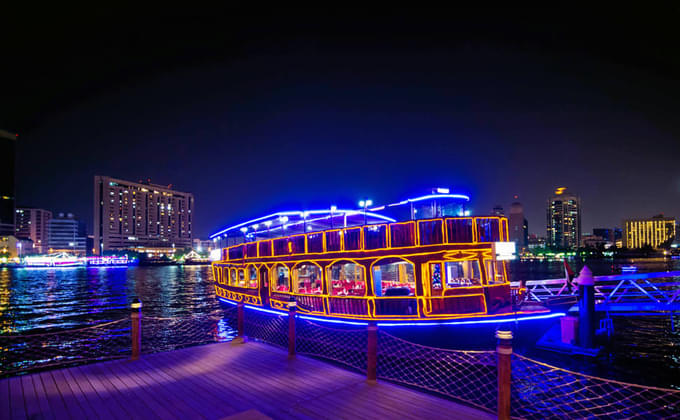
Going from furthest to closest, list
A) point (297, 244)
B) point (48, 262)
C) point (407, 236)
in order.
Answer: point (48, 262)
point (297, 244)
point (407, 236)

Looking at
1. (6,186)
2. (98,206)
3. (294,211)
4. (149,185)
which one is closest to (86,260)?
(98,206)

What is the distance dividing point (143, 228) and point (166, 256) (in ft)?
57.1

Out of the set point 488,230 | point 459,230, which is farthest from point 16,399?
point 488,230

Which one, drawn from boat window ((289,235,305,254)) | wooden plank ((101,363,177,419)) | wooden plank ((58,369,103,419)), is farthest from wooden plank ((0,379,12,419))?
boat window ((289,235,305,254))

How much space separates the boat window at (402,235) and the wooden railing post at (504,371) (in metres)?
7.49

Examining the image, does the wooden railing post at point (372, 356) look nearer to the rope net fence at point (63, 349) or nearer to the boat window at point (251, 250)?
the rope net fence at point (63, 349)

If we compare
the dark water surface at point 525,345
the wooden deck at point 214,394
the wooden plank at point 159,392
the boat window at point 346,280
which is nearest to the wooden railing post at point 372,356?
the wooden deck at point 214,394

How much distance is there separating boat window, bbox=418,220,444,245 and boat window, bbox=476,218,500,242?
1.24m

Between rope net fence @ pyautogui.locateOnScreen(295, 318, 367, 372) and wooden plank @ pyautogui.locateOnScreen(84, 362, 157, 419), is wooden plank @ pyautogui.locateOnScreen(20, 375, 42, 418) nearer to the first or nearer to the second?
wooden plank @ pyautogui.locateOnScreen(84, 362, 157, 419)

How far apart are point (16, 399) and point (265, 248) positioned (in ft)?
44.9

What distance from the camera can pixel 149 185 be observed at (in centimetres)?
19500

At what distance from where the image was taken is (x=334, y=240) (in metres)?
15.5

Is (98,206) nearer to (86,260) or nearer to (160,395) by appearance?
(86,260)

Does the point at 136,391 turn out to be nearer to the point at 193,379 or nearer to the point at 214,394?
the point at 193,379
